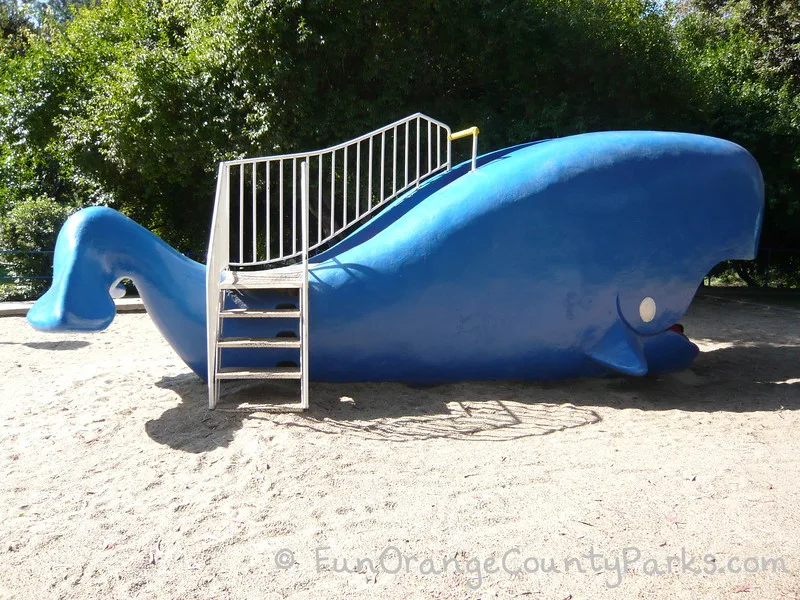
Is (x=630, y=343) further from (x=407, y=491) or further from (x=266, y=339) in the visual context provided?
(x=266, y=339)

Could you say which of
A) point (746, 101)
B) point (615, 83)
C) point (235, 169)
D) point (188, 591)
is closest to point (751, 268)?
point (746, 101)

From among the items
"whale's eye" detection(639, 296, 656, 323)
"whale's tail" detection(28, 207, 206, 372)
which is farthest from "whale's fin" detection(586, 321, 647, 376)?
"whale's tail" detection(28, 207, 206, 372)

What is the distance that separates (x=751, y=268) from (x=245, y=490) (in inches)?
695

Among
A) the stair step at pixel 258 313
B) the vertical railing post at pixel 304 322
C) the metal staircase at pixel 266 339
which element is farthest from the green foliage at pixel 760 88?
the stair step at pixel 258 313

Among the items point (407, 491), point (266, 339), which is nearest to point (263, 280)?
point (266, 339)

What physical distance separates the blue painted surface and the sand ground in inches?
15.7

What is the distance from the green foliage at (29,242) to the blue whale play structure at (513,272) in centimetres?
994

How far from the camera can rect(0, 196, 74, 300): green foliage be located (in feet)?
46.2

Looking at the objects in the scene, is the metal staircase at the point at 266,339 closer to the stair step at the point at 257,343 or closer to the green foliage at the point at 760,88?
the stair step at the point at 257,343

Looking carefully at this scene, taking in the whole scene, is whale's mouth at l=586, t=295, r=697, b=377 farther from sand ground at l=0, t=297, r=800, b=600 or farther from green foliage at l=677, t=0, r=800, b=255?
green foliage at l=677, t=0, r=800, b=255

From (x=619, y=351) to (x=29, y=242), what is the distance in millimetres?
12818

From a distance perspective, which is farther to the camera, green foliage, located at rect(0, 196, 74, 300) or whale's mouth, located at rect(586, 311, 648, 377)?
green foliage, located at rect(0, 196, 74, 300)

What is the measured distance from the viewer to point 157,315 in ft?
18.4

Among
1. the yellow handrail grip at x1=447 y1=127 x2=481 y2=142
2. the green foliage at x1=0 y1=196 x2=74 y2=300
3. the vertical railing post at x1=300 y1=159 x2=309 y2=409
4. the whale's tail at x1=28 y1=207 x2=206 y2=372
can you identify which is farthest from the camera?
the green foliage at x1=0 y1=196 x2=74 y2=300
